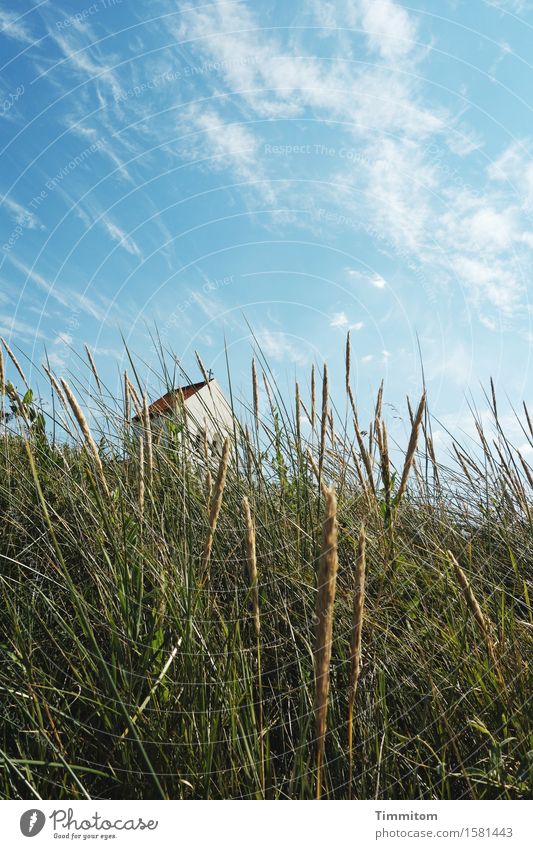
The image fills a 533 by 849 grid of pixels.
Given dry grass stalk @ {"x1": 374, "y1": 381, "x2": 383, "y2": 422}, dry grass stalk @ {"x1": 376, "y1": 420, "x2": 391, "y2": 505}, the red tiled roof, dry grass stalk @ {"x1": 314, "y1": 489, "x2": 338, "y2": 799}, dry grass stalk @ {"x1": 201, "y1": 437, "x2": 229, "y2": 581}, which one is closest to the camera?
dry grass stalk @ {"x1": 314, "y1": 489, "x2": 338, "y2": 799}

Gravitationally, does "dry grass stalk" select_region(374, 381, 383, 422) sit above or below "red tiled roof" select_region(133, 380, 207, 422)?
below

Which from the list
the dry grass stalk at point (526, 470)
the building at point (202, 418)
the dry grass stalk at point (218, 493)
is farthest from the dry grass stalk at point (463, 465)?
the dry grass stalk at point (218, 493)

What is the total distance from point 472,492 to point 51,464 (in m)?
2.14

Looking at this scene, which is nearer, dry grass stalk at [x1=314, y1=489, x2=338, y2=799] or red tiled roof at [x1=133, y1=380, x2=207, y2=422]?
dry grass stalk at [x1=314, y1=489, x2=338, y2=799]

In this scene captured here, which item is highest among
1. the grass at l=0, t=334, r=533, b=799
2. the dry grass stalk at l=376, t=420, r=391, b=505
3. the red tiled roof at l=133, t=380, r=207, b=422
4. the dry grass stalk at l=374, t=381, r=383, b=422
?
the red tiled roof at l=133, t=380, r=207, b=422

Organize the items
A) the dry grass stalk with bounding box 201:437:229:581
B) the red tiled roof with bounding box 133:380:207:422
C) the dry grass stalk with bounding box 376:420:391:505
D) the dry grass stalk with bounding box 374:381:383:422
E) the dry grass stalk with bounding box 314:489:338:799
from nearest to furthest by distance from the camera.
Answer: the dry grass stalk with bounding box 314:489:338:799 < the dry grass stalk with bounding box 201:437:229:581 < the dry grass stalk with bounding box 376:420:391:505 < the dry grass stalk with bounding box 374:381:383:422 < the red tiled roof with bounding box 133:380:207:422

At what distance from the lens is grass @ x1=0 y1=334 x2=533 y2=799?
1.29m

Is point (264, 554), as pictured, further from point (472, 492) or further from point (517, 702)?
point (472, 492)

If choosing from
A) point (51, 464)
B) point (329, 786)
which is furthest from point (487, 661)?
point (51, 464)

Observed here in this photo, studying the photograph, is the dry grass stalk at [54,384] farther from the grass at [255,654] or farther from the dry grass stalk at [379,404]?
the dry grass stalk at [379,404]

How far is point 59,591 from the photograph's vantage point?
76.7 inches

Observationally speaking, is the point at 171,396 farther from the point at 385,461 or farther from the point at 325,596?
the point at 325,596

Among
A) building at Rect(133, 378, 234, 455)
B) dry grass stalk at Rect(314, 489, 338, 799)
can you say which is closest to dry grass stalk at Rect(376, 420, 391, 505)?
building at Rect(133, 378, 234, 455)

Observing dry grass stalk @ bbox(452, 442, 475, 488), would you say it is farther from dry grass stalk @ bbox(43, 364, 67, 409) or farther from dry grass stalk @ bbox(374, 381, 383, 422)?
dry grass stalk @ bbox(43, 364, 67, 409)
